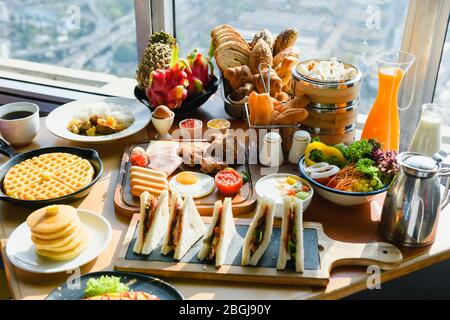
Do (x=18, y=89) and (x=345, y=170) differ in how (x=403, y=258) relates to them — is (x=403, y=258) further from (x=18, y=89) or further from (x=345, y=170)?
(x=18, y=89)

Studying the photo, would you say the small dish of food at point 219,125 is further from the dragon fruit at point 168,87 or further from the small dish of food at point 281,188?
the small dish of food at point 281,188

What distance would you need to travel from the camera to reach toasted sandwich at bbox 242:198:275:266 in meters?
1.42

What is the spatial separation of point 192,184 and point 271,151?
1.01 ft

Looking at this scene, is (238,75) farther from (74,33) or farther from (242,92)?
(74,33)

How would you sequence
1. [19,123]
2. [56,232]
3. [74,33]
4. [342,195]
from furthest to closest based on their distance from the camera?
[74,33]
[19,123]
[342,195]
[56,232]

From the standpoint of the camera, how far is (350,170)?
1.67 metres

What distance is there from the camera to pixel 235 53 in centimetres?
221

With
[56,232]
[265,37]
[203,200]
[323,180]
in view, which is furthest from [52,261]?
[265,37]

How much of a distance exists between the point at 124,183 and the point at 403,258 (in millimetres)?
930

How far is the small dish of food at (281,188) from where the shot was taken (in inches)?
62.8

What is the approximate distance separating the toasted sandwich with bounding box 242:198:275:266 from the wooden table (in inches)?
3.2

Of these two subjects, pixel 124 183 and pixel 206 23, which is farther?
pixel 206 23
